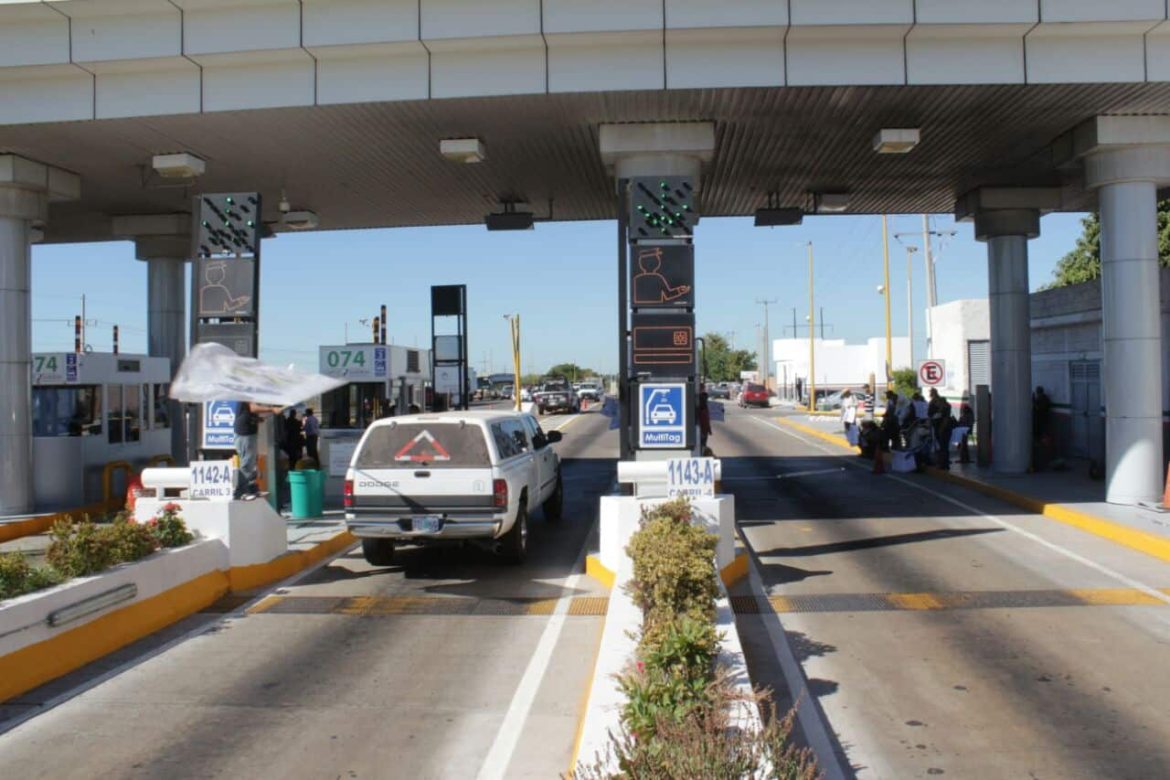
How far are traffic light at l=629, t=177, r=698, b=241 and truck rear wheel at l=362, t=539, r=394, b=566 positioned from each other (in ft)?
17.8

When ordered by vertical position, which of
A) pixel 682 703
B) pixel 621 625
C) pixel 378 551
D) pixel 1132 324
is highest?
pixel 1132 324

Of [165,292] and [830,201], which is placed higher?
[830,201]

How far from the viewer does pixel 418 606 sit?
1001cm

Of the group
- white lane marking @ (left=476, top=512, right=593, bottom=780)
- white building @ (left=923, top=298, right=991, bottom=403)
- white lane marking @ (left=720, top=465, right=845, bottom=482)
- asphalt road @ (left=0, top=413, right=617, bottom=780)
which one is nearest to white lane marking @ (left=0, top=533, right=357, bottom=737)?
asphalt road @ (left=0, top=413, right=617, bottom=780)

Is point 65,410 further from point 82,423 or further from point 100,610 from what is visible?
point 100,610

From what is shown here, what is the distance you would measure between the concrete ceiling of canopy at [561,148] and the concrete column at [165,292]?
3.72 ft

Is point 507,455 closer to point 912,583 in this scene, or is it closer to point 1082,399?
point 912,583

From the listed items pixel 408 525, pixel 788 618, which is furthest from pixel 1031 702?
pixel 408 525

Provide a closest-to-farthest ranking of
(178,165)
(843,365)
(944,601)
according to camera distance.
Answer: (944,601)
(178,165)
(843,365)

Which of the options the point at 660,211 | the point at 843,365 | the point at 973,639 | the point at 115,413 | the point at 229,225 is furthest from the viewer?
the point at 843,365

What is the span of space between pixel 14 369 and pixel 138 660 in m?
10.5

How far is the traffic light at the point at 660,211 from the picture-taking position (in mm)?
13539

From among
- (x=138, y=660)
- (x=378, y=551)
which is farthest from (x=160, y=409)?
(x=138, y=660)

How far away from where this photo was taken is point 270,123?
14.3m
